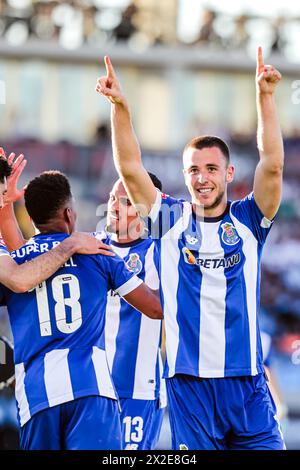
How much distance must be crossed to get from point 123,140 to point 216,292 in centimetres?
115

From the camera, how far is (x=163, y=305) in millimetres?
7152

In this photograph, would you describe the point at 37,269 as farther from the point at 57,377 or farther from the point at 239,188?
the point at 239,188

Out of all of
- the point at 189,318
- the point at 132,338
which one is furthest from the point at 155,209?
the point at 132,338

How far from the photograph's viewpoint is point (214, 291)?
23.4 feet

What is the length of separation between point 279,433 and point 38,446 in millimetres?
1582

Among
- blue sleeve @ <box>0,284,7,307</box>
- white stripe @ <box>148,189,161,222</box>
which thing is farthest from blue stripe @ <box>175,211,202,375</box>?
blue sleeve @ <box>0,284,7,307</box>

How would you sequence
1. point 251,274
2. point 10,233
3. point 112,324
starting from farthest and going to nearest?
point 112,324 → point 10,233 → point 251,274

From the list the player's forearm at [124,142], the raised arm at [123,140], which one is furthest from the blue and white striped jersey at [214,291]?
the player's forearm at [124,142]

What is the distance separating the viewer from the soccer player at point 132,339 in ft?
28.3

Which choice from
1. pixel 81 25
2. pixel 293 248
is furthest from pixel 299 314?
pixel 81 25

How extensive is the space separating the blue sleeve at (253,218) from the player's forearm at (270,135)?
→ 1.09 feet

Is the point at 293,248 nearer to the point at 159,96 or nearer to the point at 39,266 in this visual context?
the point at 159,96

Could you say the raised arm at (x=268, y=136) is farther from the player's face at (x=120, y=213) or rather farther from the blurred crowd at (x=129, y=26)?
the blurred crowd at (x=129, y=26)

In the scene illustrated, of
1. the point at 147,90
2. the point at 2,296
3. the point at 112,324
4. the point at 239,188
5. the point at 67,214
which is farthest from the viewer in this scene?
the point at 147,90
